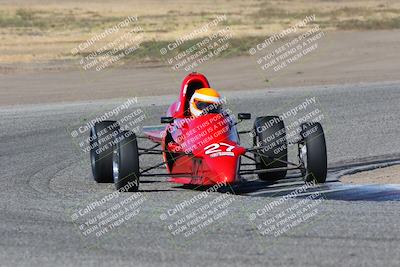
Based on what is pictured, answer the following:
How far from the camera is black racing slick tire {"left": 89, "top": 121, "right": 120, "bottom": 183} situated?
15.9 m

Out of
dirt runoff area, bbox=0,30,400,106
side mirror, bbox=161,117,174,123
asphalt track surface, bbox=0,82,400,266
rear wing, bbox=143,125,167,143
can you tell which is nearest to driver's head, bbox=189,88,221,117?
side mirror, bbox=161,117,174,123

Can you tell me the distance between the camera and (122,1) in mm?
A: 80938

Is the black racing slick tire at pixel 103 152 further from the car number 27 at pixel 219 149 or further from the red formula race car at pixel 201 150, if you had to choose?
the car number 27 at pixel 219 149

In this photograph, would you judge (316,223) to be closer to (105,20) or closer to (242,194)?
(242,194)

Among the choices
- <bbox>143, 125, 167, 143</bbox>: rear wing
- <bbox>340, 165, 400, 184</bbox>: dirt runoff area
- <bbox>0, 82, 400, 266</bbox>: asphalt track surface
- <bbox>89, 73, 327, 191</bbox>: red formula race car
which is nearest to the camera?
<bbox>0, 82, 400, 266</bbox>: asphalt track surface

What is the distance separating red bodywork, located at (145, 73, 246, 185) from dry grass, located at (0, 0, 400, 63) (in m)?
24.4

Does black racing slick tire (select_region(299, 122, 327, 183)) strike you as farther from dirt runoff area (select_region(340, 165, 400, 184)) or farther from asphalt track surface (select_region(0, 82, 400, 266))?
dirt runoff area (select_region(340, 165, 400, 184))

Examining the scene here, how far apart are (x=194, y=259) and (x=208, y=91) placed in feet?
19.0

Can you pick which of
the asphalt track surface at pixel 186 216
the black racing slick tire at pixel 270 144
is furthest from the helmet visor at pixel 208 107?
the asphalt track surface at pixel 186 216

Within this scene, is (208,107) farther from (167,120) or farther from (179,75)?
(179,75)

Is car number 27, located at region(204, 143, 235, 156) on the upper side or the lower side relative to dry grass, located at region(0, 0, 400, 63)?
lower

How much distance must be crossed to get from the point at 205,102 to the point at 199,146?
1201 mm

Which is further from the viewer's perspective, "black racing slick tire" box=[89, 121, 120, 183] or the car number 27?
"black racing slick tire" box=[89, 121, 120, 183]

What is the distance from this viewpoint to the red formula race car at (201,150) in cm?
1438
